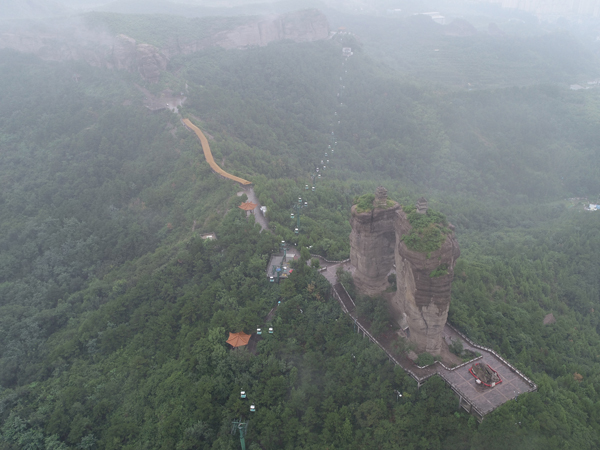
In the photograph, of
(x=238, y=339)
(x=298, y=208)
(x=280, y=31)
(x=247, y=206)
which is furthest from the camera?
(x=280, y=31)

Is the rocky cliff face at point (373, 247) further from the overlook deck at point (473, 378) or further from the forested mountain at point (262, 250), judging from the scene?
the overlook deck at point (473, 378)

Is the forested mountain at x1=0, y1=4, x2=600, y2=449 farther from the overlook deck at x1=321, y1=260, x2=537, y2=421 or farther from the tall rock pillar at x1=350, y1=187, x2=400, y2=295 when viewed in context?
the tall rock pillar at x1=350, y1=187, x2=400, y2=295

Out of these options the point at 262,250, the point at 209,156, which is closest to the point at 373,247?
the point at 262,250

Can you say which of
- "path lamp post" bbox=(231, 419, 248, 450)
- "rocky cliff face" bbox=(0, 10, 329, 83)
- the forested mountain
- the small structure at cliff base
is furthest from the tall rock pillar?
"rocky cliff face" bbox=(0, 10, 329, 83)

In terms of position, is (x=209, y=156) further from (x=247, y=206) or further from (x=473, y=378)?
(x=473, y=378)

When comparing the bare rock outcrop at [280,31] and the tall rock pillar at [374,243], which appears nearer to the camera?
the tall rock pillar at [374,243]

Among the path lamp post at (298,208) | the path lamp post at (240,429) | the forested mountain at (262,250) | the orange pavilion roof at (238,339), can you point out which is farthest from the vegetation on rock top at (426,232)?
the path lamp post at (298,208)

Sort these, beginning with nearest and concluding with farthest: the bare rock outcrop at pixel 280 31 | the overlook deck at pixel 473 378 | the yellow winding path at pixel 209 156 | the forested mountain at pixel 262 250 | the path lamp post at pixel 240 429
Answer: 1. the overlook deck at pixel 473 378
2. the path lamp post at pixel 240 429
3. the forested mountain at pixel 262 250
4. the yellow winding path at pixel 209 156
5. the bare rock outcrop at pixel 280 31

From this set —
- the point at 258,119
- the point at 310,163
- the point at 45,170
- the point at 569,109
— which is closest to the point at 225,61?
the point at 258,119
